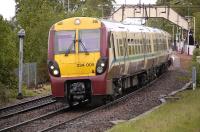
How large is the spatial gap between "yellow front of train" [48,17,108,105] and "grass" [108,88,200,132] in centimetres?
254

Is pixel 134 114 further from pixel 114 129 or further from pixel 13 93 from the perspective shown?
pixel 13 93

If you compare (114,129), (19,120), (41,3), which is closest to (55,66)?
(19,120)

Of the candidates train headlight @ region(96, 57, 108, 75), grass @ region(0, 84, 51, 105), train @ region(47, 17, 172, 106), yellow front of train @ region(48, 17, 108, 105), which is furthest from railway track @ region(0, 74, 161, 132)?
grass @ region(0, 84, 51, 105)

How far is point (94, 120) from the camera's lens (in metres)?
16.8

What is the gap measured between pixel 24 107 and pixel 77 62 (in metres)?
3.37

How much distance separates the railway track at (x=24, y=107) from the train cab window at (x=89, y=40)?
2.96m

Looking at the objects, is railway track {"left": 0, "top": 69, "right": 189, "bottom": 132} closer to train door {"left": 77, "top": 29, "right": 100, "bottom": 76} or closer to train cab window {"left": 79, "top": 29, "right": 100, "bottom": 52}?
train door {"left": 77, "top": 29, "right": 100, "bottom": 76}

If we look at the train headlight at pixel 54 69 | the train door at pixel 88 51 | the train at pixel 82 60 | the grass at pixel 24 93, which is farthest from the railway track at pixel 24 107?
the train door at pixel 88 51

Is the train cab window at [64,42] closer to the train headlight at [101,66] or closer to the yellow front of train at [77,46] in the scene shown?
the yellow front of train at [77,46]

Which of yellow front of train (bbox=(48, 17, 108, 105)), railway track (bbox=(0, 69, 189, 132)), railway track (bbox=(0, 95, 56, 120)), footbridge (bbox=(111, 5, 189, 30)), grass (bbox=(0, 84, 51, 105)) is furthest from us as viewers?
footbridge (bbox=(111, 5, 189, 30))

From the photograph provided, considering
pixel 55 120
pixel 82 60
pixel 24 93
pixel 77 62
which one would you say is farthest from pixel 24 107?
pixel 24 93

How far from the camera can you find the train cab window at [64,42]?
19.5m

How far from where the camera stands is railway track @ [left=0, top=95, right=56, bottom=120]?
63.5ft

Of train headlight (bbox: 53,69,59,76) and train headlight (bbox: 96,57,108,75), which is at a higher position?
train headlight (bbox: 96,57,108,75)
